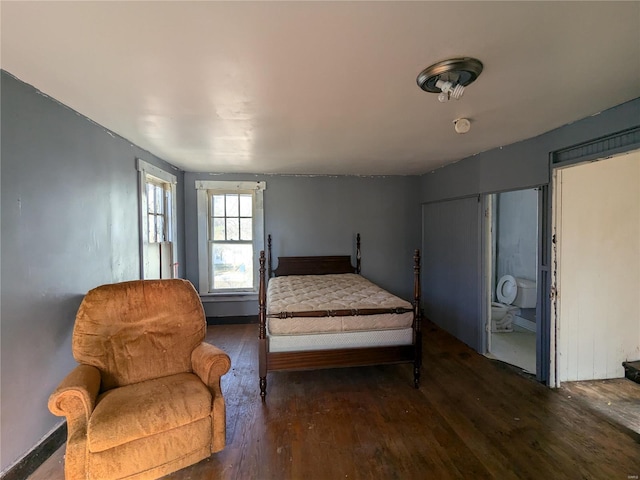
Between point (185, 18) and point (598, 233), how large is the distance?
357 cm

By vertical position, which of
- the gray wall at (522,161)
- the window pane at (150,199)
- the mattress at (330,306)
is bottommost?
the mattress at (330,306)

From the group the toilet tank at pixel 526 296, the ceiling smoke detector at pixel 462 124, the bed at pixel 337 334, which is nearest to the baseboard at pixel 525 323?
the toilet tank at pixel 526 296

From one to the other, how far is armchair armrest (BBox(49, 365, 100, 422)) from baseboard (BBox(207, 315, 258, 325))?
9.80 ft

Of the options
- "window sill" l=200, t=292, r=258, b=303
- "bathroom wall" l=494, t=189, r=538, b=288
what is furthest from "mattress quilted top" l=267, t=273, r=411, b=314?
"bathroom wall" l=494, t=189, r=538, b=288

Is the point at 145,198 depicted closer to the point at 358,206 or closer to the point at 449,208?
the point at 358,206

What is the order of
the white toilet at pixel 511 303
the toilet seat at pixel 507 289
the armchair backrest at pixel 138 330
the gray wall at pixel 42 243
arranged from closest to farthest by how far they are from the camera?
the gray wall at pixel 42 243 → the armchair backrest at pixel 138 330 → the white toilet at pixel 511 303 → the toilet seat at pixel 507 289

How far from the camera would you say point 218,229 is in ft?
15.8

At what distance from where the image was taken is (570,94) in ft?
6.44

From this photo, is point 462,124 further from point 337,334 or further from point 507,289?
A: point 507,289

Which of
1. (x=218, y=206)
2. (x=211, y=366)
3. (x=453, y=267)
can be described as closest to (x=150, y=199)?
(x=218, y=206)

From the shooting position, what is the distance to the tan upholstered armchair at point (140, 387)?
5.27 feet

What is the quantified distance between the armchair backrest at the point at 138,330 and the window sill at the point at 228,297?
7.80ft

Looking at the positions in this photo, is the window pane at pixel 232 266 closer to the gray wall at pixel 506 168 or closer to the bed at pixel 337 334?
the bed at pixel 337 334

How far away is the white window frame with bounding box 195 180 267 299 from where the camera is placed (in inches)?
184
